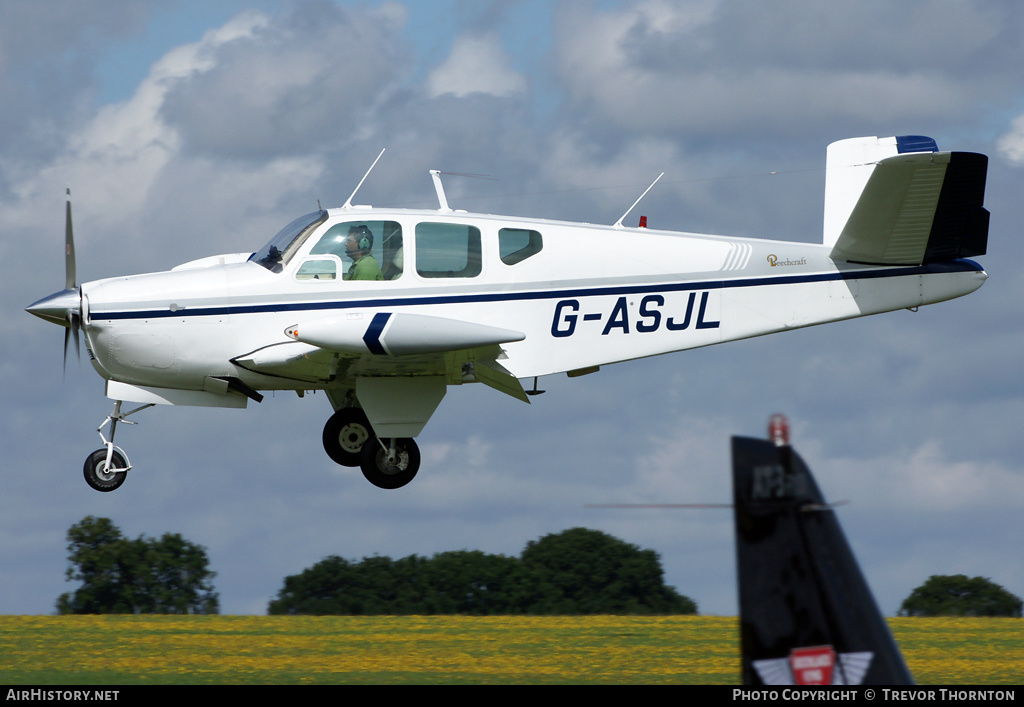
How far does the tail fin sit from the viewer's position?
38.7ft

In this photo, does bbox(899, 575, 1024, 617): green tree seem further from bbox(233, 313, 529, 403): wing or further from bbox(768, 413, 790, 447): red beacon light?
bbox(768, 413, 790, 447): red beacon light

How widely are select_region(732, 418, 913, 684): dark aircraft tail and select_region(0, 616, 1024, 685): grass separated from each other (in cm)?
581

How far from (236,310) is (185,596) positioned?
8.28 metres

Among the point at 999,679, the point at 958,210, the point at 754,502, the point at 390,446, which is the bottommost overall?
the point at 999,679

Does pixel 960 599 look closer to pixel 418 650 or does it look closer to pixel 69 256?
pixel 418 650

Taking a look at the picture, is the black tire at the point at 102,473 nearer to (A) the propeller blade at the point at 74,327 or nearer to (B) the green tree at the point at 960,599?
(A) the propeller blade at the point at 74,327

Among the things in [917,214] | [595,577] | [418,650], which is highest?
[917,214]

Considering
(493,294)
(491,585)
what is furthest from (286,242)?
(491,585)

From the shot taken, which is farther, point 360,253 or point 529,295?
point 529,295

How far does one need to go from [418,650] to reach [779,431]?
25.8 feet

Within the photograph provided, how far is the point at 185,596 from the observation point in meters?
18.3

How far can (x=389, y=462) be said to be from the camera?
1268cm

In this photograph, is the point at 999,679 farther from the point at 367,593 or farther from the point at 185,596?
the point at 185,596
